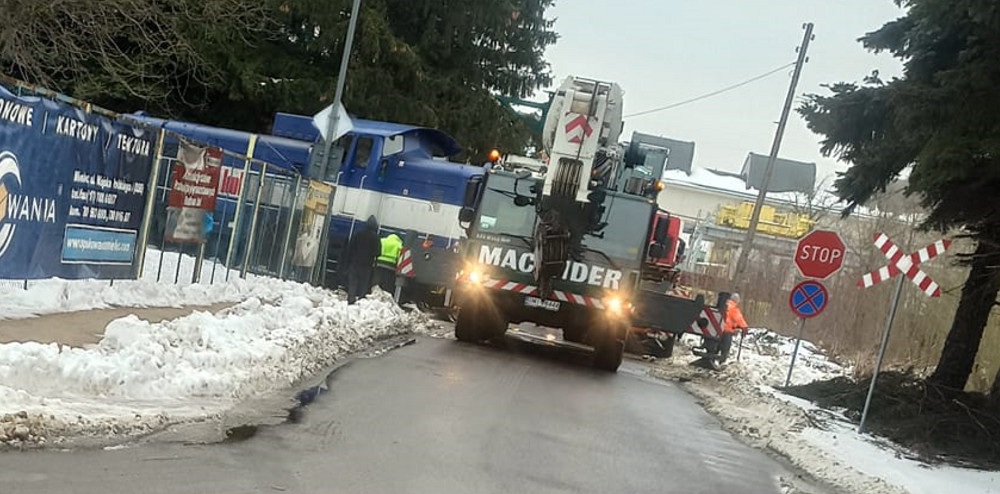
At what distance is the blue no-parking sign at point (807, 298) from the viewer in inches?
633

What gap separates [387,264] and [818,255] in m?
8.33

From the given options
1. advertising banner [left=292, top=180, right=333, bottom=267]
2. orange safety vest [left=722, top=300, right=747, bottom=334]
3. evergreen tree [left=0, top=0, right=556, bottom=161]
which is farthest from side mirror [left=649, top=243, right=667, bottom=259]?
evergreen tree [left=0, top=0, right=556, bottom=161]

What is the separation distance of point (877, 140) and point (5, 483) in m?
10.9

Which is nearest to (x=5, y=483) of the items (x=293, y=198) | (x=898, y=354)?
(x=293, y=198)

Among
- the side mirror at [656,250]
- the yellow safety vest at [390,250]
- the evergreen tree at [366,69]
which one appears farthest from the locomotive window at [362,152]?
the side mirror at [656,250]

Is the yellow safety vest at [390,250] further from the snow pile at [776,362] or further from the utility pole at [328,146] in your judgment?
the snow pile at [776,362]

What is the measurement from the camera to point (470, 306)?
15297 mm

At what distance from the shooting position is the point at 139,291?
12.6 m

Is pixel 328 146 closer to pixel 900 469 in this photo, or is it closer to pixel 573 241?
pixel 573 241

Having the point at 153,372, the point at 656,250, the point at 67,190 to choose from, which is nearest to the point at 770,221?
the point at 656,250

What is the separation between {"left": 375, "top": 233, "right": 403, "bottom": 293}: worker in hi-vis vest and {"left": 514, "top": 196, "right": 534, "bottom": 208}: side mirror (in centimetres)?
505

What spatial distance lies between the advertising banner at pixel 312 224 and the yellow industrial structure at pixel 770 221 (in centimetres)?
3342

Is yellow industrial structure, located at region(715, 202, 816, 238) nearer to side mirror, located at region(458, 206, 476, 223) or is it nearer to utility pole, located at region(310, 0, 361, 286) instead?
utility pole, located at region(310, 0, 361, 286)

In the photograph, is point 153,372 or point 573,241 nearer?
point 153,372
